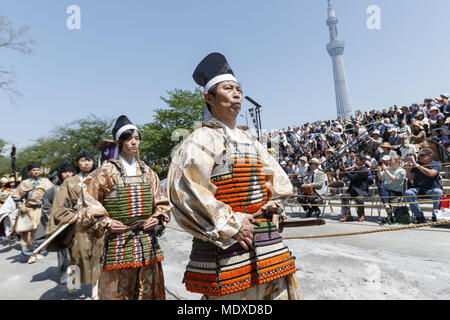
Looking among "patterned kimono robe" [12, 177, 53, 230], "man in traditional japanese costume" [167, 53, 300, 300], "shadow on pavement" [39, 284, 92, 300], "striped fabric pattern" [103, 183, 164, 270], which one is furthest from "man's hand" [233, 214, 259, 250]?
"patterned kimono robe" [12, 177, 53, 230]

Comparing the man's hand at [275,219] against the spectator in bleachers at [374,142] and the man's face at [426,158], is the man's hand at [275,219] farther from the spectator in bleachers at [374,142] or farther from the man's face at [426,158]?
the spectator in bleachers at [374,142]

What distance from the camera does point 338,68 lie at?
13962cm

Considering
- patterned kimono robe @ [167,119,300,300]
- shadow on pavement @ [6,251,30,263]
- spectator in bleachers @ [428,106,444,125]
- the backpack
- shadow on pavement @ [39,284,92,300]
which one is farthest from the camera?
spectator in bleachers @ [428,106,444,125]

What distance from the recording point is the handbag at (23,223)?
6984 mm

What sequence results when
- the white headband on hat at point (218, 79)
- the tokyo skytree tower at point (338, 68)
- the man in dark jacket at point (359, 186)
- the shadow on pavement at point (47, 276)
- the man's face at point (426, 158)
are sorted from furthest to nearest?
the tokyo skytree tower at point (338, 68) → the man in dark jacket at point (359, 186) → the man's face at point (426, 158) → the shadow on pavement at point (47, 276) → the white headband on hat at point (218, 79)

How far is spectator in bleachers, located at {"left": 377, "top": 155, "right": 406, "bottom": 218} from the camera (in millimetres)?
7289

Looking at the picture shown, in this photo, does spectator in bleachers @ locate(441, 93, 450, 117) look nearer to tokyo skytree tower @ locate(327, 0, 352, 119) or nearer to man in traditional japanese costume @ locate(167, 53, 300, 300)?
man in traditional japanese costume @ locate(167, 53, 300, 300)

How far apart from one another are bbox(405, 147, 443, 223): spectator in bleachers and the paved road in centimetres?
55

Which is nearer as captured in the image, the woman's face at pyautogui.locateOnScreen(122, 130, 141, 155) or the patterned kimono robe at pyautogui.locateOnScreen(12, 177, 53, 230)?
the woman's face at pyautogui.locateOnScreen(122, 130, 141, 155)

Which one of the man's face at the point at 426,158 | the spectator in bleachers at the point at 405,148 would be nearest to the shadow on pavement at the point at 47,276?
the man's face at the point at 426,158

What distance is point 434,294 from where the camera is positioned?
3.12 m

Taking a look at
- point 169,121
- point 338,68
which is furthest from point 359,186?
point 338,68

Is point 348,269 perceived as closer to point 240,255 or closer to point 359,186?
point 240,255

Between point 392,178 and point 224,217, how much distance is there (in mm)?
7233
